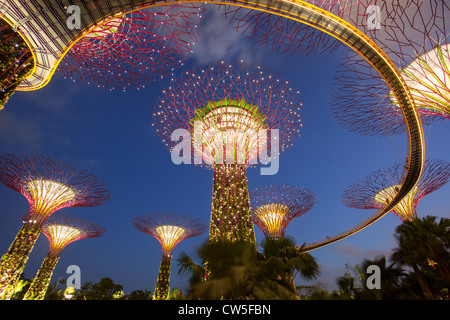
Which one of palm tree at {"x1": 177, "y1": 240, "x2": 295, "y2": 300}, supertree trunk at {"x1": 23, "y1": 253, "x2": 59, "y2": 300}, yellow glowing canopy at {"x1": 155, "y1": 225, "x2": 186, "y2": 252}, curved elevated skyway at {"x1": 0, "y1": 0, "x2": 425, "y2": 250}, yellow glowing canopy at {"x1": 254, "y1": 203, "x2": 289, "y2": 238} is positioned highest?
curved elevated skyway at {"x1": 0, "y1": 0, "x2": 425, "y2": 250}

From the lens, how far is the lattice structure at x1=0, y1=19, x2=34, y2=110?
611 centimetres

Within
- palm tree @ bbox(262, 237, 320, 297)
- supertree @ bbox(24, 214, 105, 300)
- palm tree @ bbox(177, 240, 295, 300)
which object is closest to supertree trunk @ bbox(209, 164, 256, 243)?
palm tree @ bbox(262, 237, 320, 297)

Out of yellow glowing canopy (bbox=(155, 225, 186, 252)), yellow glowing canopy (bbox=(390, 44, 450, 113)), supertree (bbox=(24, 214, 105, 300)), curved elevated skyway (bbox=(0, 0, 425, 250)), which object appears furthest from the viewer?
yellow glowing canopy (bbox=(155, 225, 186, 252))

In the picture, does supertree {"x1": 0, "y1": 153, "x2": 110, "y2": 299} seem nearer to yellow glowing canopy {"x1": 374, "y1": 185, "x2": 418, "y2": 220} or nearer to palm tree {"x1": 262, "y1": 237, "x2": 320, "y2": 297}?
palm tree {"x1": 262, "y1": 237, "x2": 320, "y2": 297}

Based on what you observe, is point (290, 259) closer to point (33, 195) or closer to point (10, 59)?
point (10, 59)

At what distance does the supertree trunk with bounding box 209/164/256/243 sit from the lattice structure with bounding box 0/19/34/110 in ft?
28.0

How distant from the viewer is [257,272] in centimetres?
581

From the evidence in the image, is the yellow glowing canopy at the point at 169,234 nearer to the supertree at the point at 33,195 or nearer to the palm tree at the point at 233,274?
the supertree at the point at 33,195

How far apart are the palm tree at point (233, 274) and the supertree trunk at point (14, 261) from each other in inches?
577

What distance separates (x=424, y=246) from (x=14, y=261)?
23339 millimetres

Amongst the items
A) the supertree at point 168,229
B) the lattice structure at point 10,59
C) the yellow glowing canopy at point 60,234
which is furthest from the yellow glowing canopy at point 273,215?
the yellow glowing canopy at point 60,234
